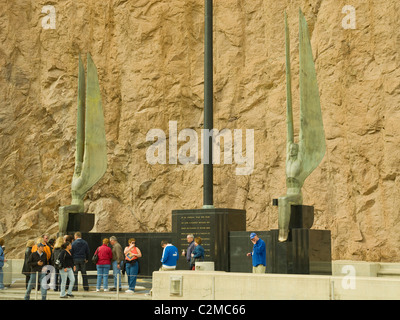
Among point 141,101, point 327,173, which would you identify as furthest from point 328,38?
point 141,101

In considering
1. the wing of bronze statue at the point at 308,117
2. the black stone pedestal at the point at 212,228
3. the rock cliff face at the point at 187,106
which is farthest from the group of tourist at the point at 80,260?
the rock cliff face at the point at 187,106

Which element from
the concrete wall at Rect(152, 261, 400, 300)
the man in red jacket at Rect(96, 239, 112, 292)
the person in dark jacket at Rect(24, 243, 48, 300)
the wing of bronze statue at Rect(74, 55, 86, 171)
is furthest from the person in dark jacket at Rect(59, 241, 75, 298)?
the wing of bronze statue at Rect(74, 55, 86, 171)

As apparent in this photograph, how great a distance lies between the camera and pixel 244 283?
10914mm

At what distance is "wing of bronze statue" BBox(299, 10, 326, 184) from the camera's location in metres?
16.8

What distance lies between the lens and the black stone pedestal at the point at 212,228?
17625 mm

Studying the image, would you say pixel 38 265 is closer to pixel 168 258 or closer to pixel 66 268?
pixel 66 268

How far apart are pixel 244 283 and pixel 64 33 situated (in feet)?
80.6

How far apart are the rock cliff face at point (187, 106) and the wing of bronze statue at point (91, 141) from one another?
27.8 feet

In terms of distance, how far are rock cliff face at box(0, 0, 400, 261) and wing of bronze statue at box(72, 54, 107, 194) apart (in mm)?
8472

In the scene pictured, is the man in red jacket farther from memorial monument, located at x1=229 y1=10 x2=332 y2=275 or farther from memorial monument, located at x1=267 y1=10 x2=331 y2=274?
memorial monument, located at x1=267 y1=10 x2=331 y2=274

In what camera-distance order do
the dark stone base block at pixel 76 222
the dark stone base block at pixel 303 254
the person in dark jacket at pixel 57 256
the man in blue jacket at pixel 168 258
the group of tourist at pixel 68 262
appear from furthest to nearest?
the dark stone base block at pixel 76 222 → the dark stone base block at pixel 303 254 → the person in dark jacket at pixel 57 256 → the man in blue jacket at pixel 168 258 → the group of tourist at pixel 68 262

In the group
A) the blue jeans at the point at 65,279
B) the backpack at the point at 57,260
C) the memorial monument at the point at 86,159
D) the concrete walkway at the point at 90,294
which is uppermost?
the memorial monument at the point at 86,159

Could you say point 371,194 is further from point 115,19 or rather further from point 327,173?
point 115,19

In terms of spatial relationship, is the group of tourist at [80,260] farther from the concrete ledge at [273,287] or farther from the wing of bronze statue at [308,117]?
the wing of bronze statue at [308,117]
